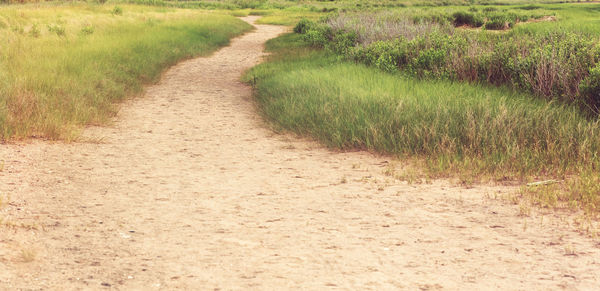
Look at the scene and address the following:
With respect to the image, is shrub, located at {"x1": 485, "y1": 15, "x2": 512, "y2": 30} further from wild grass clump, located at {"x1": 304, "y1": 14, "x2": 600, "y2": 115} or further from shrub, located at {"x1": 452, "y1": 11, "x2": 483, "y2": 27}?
wild grass clump, located at {"x1": 304, "y1": 14, "x2": 600, "y2": 115}

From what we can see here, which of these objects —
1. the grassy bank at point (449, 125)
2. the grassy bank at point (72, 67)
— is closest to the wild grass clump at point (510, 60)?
the grassy bank at point (449, 125)

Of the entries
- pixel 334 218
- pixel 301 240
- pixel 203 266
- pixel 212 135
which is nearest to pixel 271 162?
pixel 212 135

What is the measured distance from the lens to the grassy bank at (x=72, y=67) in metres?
8.67

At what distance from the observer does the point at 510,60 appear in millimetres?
10094

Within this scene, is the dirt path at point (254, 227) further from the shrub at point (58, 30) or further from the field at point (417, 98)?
the shrub at point (58, 30)

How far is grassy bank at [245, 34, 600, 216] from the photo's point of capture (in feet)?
22.6

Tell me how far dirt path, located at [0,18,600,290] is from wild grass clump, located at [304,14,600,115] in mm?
3436

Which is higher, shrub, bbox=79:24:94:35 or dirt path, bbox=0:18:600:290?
shrub, bbox=79:24:94:35

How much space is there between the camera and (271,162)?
7.77m

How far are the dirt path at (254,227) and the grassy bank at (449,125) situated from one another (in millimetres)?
470

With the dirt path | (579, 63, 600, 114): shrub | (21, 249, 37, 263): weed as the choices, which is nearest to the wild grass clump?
(579, 63, 600, 114): shrub

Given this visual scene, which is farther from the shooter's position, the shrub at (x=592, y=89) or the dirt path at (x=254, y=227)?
the shrub at (x=592, y=89)

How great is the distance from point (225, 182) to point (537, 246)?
134 inches

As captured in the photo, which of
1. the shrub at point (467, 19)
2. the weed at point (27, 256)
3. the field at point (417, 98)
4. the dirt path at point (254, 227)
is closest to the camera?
the dirt path at point (254, 227)
